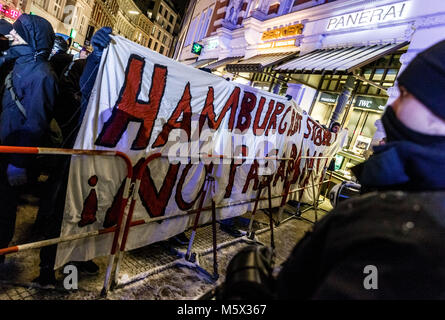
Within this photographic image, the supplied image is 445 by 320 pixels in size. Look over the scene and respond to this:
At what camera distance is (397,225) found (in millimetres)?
854

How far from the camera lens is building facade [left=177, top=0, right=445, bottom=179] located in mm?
7562

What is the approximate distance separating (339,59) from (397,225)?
29.6 ft

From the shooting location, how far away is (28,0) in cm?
2658

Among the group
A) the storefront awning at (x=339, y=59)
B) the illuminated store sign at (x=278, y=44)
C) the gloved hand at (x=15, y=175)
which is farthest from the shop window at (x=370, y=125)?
the gloved hand at (x=15, y=175)

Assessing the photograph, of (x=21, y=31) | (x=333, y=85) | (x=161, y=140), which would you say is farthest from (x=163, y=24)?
(x=161, y=140)

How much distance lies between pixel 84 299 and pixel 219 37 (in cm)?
1801

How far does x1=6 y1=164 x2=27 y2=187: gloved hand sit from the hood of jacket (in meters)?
1.27

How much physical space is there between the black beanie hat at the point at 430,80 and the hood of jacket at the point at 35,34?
338 cm

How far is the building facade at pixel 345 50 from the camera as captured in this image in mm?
7562

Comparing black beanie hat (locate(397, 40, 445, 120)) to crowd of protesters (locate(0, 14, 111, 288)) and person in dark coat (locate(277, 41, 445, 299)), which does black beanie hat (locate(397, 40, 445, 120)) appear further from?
crowd of protesters (locate(0, 14, 111, 288))

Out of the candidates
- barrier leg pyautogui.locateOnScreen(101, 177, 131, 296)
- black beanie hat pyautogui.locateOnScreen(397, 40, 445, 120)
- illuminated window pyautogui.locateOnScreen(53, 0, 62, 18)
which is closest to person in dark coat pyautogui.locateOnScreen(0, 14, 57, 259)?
barrier leg pyautogui.locateOnScreen(101, 177, 131, 296)

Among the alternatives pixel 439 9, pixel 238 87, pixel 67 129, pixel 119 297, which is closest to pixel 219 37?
pixel 439 9

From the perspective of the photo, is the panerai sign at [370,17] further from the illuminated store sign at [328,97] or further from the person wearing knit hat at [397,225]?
the person wearing knit hat at [397,225]

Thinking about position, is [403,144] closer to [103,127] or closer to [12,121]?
[103,127]
